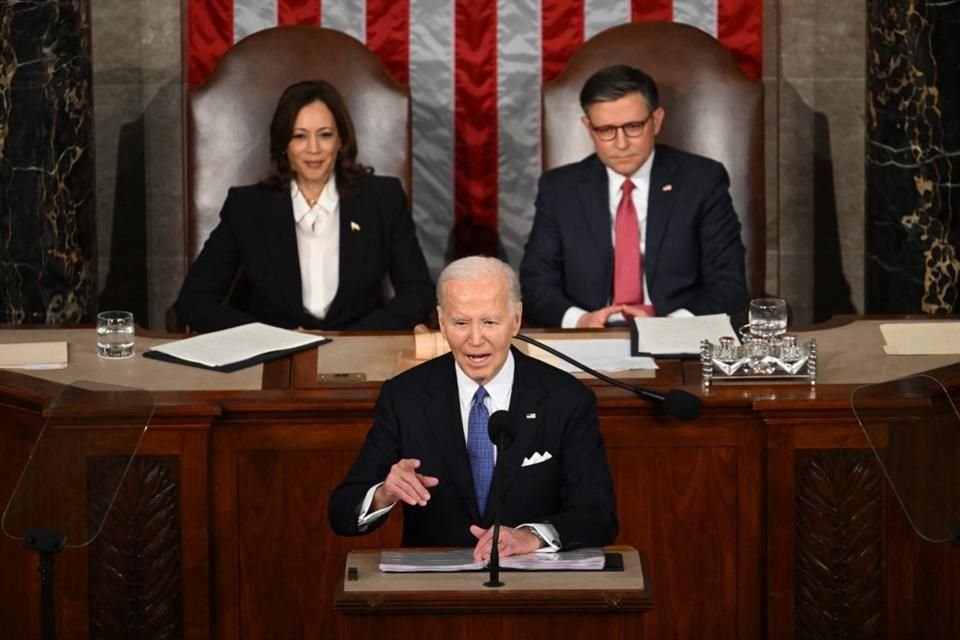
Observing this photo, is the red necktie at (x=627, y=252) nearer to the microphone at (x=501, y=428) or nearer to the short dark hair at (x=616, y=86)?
the short dark hair at (x=616, y=86)

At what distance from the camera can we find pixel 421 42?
662 centimetres

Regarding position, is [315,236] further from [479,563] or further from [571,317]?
[479,563]

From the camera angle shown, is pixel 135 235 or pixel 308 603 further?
pixel 135 235

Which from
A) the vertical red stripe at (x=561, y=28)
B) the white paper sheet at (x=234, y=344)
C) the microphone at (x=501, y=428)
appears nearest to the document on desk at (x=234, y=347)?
the white paper sheet at (x=234, y=344)

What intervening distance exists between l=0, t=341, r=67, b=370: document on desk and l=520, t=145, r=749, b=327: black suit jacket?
1594mm

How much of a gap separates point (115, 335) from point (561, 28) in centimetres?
248

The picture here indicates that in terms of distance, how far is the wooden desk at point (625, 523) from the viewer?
13.8 ft

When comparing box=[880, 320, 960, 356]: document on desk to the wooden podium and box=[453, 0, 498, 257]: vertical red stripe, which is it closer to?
the wooden podium

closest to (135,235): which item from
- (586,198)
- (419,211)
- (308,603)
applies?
(419,211)

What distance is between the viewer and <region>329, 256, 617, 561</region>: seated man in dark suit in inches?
142

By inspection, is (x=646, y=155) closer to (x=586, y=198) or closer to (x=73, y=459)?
(x=586, y=198)

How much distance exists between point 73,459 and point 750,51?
3801mm

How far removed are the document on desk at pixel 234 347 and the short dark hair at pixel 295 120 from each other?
3.05ft

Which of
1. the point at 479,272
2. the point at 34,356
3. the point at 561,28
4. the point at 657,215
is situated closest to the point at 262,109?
the point at 561,28
